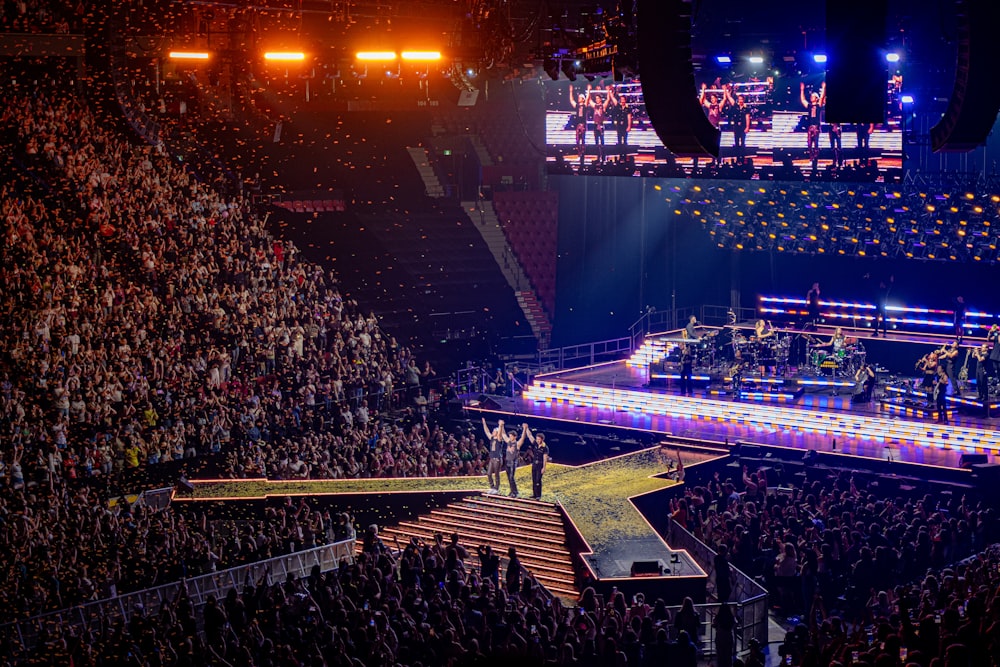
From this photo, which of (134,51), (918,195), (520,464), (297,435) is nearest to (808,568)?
(520,464)

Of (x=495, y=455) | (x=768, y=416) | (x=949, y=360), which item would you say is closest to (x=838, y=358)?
(x=768, y=416)

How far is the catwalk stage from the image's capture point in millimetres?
23125

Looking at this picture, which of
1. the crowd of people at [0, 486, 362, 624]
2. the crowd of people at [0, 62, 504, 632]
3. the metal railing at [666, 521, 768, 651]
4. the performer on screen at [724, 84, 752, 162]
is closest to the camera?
the crowd of people at [0, 486, 362, 624]

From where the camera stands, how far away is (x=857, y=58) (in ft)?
22.8

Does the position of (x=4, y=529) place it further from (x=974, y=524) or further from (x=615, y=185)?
(x=615, y=185)

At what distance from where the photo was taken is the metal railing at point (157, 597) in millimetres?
15344

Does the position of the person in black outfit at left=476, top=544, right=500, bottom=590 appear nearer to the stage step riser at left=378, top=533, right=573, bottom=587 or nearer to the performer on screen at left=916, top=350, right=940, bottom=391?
the stage step riser at left=378, top=533, right=573, bottom=587

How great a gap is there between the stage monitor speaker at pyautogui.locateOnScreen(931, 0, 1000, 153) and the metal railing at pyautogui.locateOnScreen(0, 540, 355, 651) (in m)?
10.8

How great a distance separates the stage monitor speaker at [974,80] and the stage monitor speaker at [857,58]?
57cm

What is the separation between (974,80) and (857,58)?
850 mm

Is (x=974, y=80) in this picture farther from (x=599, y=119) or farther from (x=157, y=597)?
(x=599, y=119)

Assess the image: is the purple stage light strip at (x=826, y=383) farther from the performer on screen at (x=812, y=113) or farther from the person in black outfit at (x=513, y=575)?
the person in black outfit at (x=513, y=575)

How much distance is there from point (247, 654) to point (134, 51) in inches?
596

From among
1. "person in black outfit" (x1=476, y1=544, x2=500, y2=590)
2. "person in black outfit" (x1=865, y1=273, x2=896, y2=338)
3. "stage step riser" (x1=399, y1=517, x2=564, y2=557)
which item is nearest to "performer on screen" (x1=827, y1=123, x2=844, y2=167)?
"person in black outfit" (x1=865, y1=273, x2=896, y2=338)
